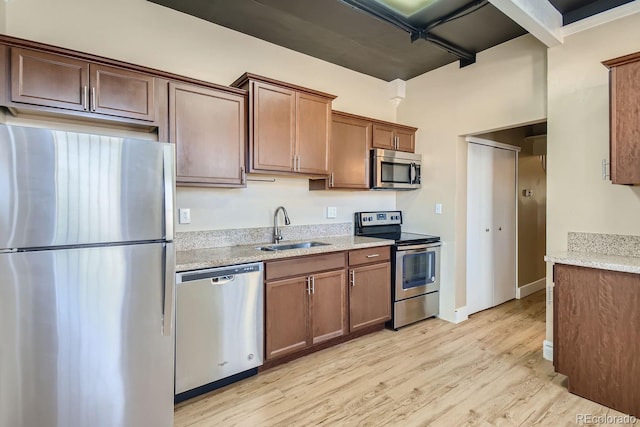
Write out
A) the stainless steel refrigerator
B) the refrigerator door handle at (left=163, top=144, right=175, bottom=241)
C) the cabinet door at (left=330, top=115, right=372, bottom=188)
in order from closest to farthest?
the stainless steel refrigerator → the refrigerator door handle at (left=163, top=144, right=175, bottom=241) → the cabinet door at (left=330, top=115, right=372, bottom=188)

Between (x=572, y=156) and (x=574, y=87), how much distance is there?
1.73 ft

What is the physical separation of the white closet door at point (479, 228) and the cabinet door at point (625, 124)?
5.09 feet

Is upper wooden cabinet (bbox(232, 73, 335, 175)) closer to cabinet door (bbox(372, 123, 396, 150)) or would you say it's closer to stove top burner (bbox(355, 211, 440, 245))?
cabinet door (bbox(372, 123, 396, 150))

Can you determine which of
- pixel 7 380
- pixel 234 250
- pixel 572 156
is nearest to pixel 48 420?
pixel 7 380

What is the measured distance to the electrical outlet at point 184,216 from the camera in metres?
2.62

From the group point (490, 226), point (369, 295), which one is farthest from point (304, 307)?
point (490, 226)

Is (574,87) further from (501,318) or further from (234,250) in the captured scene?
(234,250)

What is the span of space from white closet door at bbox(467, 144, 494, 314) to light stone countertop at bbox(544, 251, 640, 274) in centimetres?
138

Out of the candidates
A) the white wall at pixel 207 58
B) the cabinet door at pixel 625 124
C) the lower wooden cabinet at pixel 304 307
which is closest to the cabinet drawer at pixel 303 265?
the lower wooden cabinet at pixel 304 307

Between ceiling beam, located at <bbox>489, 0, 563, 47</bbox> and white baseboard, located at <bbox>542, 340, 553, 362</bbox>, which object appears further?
white baseboard, located at <bbox>542, 340, 553, 362</bbox>

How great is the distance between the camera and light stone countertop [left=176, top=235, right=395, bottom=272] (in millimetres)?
2141

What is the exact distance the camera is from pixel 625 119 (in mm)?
2090

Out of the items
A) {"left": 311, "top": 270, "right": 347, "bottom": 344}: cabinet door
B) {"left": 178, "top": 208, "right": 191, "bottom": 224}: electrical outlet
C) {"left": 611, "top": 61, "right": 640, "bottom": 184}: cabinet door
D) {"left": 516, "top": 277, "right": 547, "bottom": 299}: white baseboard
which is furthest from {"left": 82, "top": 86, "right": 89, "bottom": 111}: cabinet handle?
{"left": 516, "top": 277, "right": 547, "bottom": 299}: white baseboard

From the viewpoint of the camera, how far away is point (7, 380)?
142 centimetres
